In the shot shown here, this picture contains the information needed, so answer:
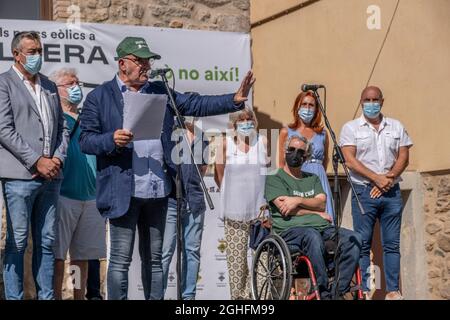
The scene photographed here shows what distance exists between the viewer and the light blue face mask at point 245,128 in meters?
8.56

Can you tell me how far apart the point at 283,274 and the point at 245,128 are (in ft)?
5.75

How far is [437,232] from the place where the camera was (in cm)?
977

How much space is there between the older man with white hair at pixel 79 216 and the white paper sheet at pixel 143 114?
4.59ft

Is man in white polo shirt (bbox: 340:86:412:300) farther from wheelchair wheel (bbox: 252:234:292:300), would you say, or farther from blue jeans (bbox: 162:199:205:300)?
blue jeans (bbox: 162:199:205:300)

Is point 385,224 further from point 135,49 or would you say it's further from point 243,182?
point 135,49

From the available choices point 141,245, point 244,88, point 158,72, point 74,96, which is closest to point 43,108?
point 158,72

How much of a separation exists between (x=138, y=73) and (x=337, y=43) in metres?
4.36

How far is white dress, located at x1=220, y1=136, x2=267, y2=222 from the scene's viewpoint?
8391 mm

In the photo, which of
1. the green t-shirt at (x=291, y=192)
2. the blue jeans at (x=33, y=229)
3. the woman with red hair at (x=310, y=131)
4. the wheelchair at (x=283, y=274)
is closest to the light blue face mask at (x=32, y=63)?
the blue jeans at (x=33, y=229)

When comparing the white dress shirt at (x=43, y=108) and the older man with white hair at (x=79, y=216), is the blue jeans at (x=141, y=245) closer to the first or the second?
the white dress shirt at (x=43, y=108)

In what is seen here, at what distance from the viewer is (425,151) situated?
9.95 metres

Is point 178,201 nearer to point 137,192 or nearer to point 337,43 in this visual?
point 137,192

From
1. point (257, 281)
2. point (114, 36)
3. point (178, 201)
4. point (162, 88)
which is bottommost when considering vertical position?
point (257, 281)
